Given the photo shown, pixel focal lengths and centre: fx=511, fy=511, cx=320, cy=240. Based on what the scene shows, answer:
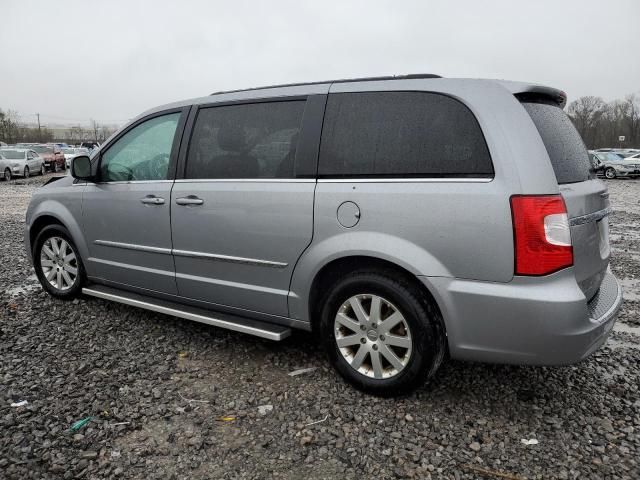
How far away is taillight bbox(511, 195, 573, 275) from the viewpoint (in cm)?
252

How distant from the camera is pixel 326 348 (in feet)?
10.6

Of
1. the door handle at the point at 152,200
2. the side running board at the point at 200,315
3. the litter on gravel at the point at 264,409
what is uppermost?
the door handle at the point at 152,200

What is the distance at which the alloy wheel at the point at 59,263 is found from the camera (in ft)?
15.7

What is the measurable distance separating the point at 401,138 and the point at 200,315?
6.23 feet

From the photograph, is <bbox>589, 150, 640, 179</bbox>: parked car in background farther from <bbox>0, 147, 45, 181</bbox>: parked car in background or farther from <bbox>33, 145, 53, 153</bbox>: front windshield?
<bbox>33, 145, 53, 153</bbox>: front windshield

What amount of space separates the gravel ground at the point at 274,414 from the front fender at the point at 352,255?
1.88 ft

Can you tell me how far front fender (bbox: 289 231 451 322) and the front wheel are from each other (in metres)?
28.9

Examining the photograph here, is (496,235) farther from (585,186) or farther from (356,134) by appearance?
(356,134)

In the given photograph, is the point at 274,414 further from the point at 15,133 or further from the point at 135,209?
the point at 15,133

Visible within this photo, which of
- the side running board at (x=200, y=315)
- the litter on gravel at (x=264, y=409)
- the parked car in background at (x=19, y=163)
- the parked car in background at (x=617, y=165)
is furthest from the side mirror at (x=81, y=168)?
the parked car in background at (x=617, y=165)

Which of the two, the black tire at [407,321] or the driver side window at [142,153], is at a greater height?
the driver side window at [142,153]

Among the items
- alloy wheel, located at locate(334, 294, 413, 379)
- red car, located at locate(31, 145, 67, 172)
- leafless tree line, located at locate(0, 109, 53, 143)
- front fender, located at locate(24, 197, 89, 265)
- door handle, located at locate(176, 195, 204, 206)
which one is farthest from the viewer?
leafless tree line, located at locate(0, 109, 53, 143)

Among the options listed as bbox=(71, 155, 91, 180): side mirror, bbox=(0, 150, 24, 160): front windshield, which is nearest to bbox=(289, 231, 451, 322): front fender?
bbox=(71, 155, 91, 180): side mirror

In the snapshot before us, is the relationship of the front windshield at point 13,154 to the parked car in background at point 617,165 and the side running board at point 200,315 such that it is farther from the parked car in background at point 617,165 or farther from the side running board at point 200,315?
the parked car in background at point 617,165
